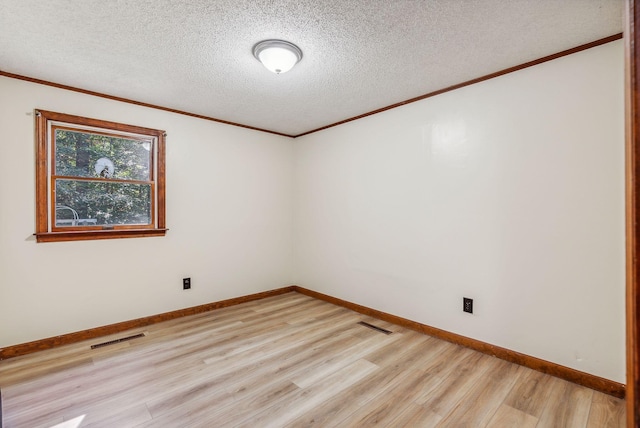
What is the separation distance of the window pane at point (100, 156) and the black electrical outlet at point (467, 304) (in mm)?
3438

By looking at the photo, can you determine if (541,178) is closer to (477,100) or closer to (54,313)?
(477,100)

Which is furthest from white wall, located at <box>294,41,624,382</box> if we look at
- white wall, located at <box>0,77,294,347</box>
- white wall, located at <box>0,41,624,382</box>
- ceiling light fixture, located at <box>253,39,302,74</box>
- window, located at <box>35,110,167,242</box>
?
window, located at <box>35,110,167,242</box>

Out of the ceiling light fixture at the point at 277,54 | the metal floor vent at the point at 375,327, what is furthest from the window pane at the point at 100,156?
the metal floor vent at the point at 375,327

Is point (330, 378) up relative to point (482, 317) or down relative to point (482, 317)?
down

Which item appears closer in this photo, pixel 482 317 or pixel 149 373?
pixel 149 373

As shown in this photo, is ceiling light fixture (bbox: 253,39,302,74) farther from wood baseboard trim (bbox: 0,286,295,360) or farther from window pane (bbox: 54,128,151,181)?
wood baseboard trim (bbox: 0,286,295,360)

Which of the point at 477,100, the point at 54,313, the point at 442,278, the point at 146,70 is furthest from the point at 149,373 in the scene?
the point at 477,100

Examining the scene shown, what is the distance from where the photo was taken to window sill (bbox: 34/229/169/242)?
2.68 meters

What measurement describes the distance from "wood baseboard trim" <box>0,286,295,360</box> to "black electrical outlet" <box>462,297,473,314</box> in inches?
103

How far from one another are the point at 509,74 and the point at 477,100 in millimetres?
286

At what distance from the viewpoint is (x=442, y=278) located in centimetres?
289

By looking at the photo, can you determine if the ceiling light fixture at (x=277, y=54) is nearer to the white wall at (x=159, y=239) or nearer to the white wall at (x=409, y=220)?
the white wall at (x=409, y=220)

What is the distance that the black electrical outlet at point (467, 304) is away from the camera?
269 centimetres

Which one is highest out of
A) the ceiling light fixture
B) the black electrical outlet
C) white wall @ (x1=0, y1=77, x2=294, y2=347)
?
the ceiling light fixture
